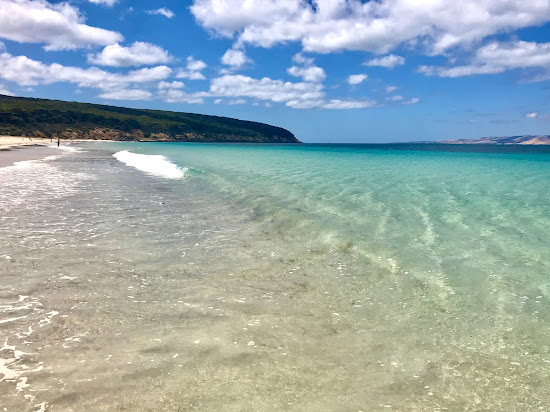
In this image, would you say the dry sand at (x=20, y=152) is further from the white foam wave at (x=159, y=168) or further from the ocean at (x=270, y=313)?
the ocean at (x=270, y=313)

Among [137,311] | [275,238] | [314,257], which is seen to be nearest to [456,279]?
[314,257]

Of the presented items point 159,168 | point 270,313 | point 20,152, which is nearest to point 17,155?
point 20,152

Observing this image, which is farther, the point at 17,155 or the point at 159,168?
the point at 17,155

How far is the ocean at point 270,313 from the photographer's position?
5.16 m

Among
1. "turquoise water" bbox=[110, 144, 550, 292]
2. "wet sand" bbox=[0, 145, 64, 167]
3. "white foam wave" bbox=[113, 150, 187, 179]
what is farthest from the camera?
"wet sand" bbox=[0, 145, 64, 167]

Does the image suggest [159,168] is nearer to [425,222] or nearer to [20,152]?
[425,222]

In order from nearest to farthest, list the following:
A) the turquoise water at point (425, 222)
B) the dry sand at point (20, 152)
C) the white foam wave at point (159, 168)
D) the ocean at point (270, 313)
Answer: the ocean at point (270, 313)
the turquoise water at point (425, 222)
the white foam wave at point (159, 168)
the dry sand at point (20, 152)

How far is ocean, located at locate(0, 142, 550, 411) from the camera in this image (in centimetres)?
516

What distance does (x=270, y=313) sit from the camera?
7539 millimetres

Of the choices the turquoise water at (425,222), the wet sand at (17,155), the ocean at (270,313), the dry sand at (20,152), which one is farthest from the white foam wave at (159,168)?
the ocean at (270,313)

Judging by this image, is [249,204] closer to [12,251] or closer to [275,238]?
[275,238]

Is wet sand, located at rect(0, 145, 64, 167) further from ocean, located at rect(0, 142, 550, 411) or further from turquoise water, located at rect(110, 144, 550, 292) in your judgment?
ocean, located at rect(0, 142, 550, 411)

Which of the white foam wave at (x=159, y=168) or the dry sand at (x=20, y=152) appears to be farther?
the dry sand at (x=20, y=152)

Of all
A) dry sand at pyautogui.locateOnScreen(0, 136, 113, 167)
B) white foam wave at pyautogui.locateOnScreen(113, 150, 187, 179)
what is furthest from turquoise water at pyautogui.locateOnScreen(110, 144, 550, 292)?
dry sand at pyautogui.locateOnScreen(0, 136, 113, 167)
